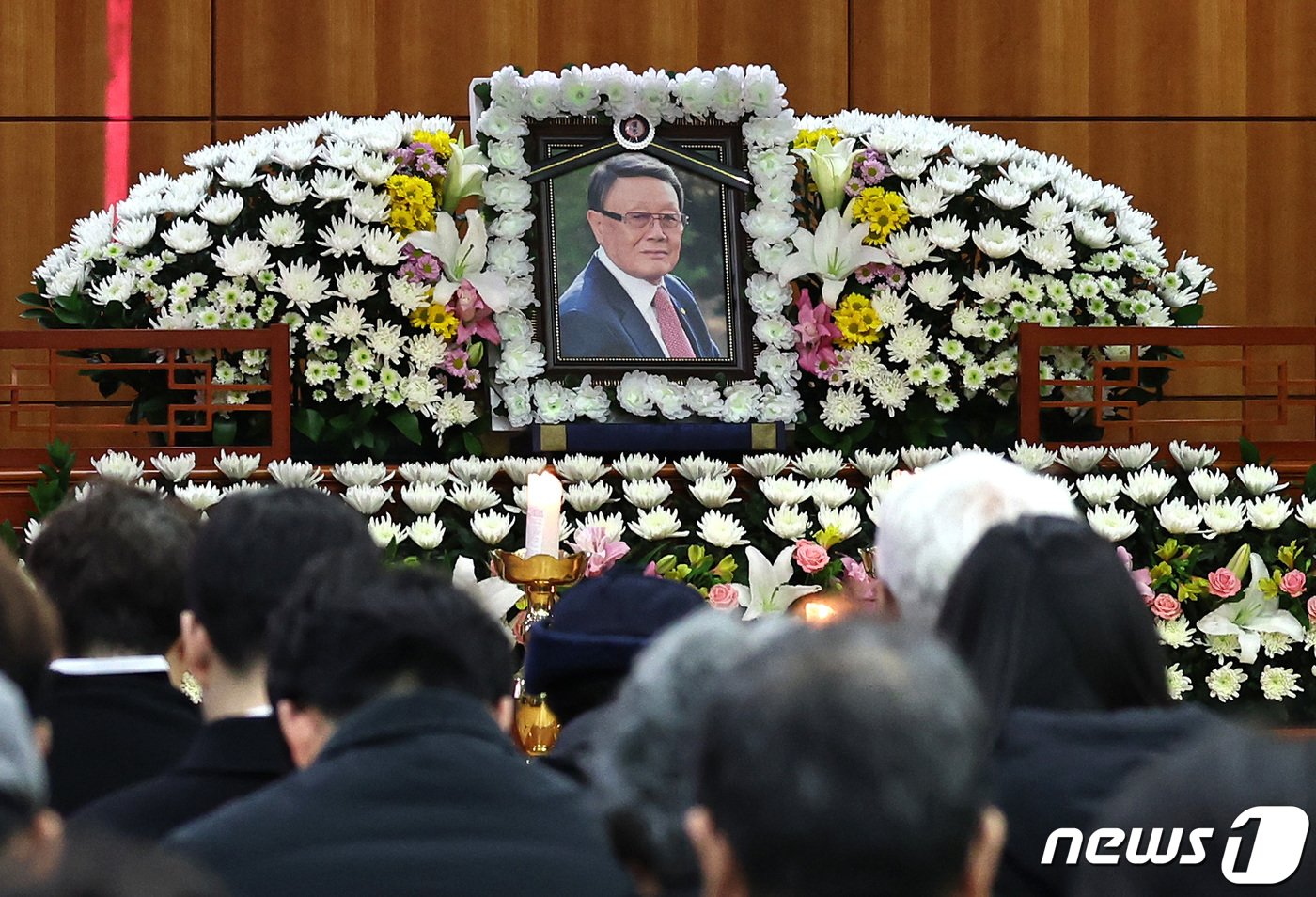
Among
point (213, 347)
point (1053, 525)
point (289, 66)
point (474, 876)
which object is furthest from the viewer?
point (289, 66)

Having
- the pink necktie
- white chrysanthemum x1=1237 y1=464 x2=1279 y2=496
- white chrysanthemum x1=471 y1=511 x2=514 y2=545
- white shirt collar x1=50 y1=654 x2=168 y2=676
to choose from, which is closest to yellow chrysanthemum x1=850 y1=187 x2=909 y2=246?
the pink necktie

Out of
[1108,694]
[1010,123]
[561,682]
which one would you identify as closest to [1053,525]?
[1108,694]

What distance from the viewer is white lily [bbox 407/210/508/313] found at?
4.19 metres

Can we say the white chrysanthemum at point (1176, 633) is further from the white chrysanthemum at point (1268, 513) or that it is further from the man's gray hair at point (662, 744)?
the man's gray hair at point (662, 744)

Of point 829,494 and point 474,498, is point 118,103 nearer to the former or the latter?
point 474,498

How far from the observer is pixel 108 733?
1.89 meters

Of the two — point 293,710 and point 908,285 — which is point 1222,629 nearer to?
point 908,285

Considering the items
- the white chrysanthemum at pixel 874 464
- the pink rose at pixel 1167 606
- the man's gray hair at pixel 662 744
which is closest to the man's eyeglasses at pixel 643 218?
the white chrysanthemum at pixel 874 464

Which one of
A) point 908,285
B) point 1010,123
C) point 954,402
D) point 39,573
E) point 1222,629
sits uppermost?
point 1010,123

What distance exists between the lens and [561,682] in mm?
1874

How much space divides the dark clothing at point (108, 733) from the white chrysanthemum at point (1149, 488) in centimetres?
238

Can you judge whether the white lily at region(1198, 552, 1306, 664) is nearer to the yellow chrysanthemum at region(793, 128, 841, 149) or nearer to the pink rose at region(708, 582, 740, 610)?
the pink rose at region(708, 582, 740, 610)

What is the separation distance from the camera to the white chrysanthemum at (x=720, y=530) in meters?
3.63

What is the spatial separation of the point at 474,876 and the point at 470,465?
246 centimetres
